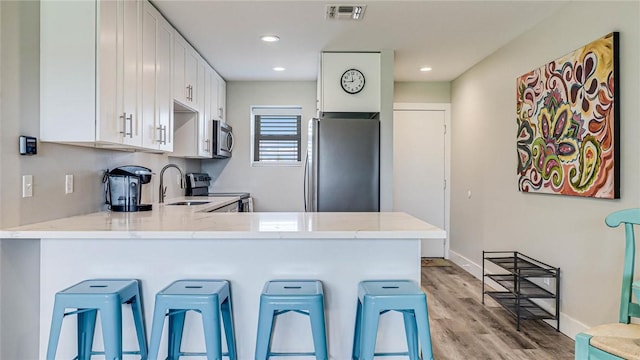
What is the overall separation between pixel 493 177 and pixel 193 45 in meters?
3.27

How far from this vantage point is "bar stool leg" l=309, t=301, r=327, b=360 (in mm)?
1717

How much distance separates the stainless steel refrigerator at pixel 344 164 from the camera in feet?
12.0

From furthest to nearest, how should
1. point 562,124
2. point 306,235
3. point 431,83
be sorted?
point 431,83 → point 562,124 → point 306,235

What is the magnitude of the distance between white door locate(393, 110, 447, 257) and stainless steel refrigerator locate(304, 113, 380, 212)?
174 cm

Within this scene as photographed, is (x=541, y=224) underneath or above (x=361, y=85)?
underneath

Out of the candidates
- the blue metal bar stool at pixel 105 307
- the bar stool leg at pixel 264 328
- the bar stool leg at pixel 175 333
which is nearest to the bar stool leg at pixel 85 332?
the blue metal bar stool at pixel 105 307

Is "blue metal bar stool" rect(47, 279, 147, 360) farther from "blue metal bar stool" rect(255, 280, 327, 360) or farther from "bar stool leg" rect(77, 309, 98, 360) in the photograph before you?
"blue metal bar stool" rect(255, 280, 327, 360)

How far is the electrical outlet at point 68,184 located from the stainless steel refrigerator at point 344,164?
6.39 ft

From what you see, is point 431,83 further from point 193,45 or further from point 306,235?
point 306,235

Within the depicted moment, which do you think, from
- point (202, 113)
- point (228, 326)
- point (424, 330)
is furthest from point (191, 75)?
point (424, 330)

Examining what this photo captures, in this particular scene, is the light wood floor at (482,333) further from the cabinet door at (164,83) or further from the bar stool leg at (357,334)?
the cabinet door at (164,83)

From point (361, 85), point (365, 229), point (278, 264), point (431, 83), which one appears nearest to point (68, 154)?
point (278, 264)

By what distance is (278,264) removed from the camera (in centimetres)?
203

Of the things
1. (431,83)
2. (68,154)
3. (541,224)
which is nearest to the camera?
(68,154)
